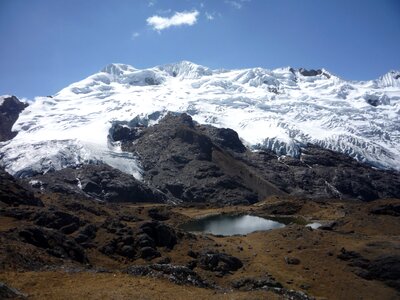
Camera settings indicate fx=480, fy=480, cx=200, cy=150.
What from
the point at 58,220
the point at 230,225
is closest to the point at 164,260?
the point at 58,220

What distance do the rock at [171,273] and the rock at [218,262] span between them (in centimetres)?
1790

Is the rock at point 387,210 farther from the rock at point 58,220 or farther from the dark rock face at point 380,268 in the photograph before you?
the rock at point 58,220

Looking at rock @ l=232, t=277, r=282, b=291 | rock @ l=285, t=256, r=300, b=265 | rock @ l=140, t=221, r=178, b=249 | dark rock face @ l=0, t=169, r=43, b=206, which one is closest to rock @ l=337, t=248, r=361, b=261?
rock @ l=285, t=256, r=300, b=265

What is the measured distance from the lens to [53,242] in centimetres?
4884

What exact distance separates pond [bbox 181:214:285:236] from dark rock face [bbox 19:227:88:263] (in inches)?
2720

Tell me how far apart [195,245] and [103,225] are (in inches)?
529

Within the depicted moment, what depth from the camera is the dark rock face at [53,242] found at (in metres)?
47.1

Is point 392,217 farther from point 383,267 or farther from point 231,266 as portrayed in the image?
point 231,266

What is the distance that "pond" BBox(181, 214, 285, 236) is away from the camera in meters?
124

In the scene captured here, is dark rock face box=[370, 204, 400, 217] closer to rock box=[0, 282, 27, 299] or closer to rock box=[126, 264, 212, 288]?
rock box=[126, 264, 212, 288]

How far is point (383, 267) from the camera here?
62.0 metres

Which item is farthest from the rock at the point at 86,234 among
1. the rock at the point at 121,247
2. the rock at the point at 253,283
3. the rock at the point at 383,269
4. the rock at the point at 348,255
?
the rock at the point at 383,269

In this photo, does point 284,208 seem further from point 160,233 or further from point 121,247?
point 121,247

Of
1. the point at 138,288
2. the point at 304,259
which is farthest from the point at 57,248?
the point at 304,259
